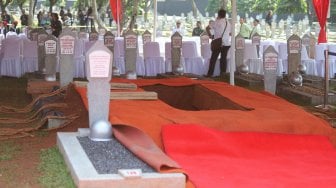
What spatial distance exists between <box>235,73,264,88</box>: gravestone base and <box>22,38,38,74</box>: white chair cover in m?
3.92

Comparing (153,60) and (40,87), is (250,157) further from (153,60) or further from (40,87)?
(153,60)

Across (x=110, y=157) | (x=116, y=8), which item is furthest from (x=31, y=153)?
(x=116, y=8)

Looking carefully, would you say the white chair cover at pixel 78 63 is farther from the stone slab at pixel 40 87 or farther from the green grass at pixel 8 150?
the green grass at pixel 8 150

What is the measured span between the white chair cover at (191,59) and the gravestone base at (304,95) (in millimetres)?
2591

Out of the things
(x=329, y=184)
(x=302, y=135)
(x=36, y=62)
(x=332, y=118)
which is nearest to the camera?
(x=329, y=184)

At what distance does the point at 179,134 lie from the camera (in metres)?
5.08

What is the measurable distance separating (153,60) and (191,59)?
0.82m

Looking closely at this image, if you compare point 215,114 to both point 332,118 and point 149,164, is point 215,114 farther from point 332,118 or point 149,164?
point 332,118

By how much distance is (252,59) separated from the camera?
1267 centimetres

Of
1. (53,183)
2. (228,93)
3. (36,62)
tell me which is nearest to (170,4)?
(36,62)

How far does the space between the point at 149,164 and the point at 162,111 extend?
172 centimetres

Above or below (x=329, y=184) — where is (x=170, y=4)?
above

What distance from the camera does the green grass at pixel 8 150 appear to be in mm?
5355

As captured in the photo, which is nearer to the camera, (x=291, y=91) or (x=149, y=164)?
(x=149, y=164)
